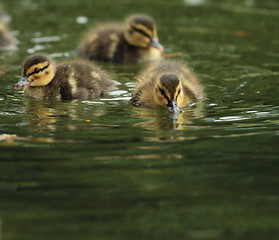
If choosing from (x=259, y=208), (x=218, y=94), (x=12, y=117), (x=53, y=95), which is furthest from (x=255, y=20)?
(x=259, y=208)

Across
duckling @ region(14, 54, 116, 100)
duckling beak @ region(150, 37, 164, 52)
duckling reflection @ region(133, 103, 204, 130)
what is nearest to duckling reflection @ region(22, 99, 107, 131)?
duckling @ region(14, 54, 116, 100)

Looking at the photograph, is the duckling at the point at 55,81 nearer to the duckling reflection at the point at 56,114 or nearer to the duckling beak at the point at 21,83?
the duckling beak at the point at 21,83

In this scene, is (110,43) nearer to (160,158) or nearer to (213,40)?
(213,40)

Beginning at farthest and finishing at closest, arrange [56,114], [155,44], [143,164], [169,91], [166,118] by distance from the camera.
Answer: [155,44], [169,91], [56,114], [166,118], [143,164]

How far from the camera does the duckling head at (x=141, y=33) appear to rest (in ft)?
25.1

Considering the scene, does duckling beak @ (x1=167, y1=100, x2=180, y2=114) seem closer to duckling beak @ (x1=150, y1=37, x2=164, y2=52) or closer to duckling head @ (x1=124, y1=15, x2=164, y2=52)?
duckling beak @ (x1=150, y1=37, x2=164, y2=52)

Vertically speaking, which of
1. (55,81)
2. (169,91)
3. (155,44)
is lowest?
(169,91)

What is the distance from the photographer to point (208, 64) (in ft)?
23.8

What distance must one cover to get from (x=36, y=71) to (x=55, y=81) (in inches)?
7.2

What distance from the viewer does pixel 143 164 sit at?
3604 millimetres

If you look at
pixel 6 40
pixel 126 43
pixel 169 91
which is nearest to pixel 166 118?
pixel 169 91

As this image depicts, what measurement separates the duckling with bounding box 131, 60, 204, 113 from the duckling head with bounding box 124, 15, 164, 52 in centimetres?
159

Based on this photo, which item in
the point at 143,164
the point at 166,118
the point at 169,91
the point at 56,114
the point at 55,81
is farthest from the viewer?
the point at 55,81

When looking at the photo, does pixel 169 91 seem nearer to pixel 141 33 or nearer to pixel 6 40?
pixel 141 33
